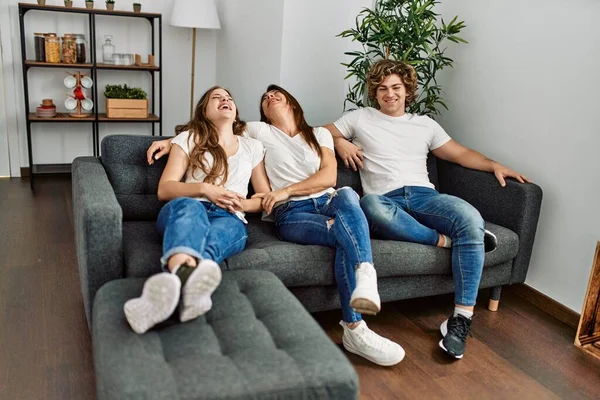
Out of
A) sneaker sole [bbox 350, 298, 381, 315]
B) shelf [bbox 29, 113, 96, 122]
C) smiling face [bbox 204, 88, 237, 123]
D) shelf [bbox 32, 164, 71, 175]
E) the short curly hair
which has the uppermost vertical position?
the short curly hair

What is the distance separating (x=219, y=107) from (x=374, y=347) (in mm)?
1143

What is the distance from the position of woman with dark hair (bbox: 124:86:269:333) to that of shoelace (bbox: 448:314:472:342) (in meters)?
0.88

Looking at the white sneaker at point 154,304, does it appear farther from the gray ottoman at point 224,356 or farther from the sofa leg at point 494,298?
the sofa leg at point 494,298

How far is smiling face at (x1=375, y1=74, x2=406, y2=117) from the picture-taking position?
283cm

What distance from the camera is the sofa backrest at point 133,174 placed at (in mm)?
2566

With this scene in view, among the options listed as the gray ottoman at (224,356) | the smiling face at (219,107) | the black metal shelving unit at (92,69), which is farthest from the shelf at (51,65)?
the gray ottoman at (224,356)

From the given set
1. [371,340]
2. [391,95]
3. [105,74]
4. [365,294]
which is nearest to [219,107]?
[391,95]

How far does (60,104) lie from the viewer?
4715 millimetres

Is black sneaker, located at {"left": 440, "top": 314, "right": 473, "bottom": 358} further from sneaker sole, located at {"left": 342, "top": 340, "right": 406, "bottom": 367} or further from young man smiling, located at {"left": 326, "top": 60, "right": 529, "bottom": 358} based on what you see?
sneaker sole, located at {"left": 342, "top": 340, "right": 406, "bottom": 367}

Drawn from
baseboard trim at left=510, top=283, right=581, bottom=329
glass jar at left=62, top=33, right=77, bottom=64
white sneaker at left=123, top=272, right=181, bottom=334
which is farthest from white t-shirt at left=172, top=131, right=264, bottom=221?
glass jar at left=62, top=33, right=77, bottom=64

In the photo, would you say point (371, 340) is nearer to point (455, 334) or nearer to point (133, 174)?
point (455, 334)

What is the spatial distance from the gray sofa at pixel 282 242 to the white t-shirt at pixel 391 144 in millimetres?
150

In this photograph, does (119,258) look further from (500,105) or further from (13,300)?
(500,105)

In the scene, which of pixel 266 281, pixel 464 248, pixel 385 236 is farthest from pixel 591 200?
pixel 266 281
